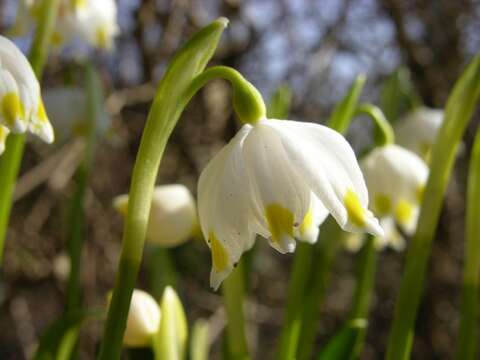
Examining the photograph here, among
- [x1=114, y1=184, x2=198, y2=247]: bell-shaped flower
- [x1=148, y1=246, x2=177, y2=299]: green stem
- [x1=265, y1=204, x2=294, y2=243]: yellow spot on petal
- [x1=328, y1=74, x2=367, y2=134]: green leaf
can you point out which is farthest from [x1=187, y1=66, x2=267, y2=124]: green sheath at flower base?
[x1=148, y1=246, x2=177, y2=299]: green stem

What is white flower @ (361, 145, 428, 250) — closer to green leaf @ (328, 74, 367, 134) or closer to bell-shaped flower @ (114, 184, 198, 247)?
green leaf @ (328, 74, 367, 134)

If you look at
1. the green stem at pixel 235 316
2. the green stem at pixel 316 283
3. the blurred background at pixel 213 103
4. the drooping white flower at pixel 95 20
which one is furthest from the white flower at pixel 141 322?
the blurred background at pixel 213 103

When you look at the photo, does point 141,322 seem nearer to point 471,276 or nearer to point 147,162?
point 147,162

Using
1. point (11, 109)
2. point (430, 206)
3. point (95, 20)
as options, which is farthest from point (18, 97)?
point (95, 20)

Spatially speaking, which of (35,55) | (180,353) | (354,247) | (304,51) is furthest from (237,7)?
(180,353)

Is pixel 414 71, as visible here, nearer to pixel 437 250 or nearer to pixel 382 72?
pixel 382 72

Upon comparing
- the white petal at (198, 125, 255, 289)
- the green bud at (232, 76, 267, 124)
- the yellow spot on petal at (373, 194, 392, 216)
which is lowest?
the yellow spot on petal at (373, 194, 392, 216)
